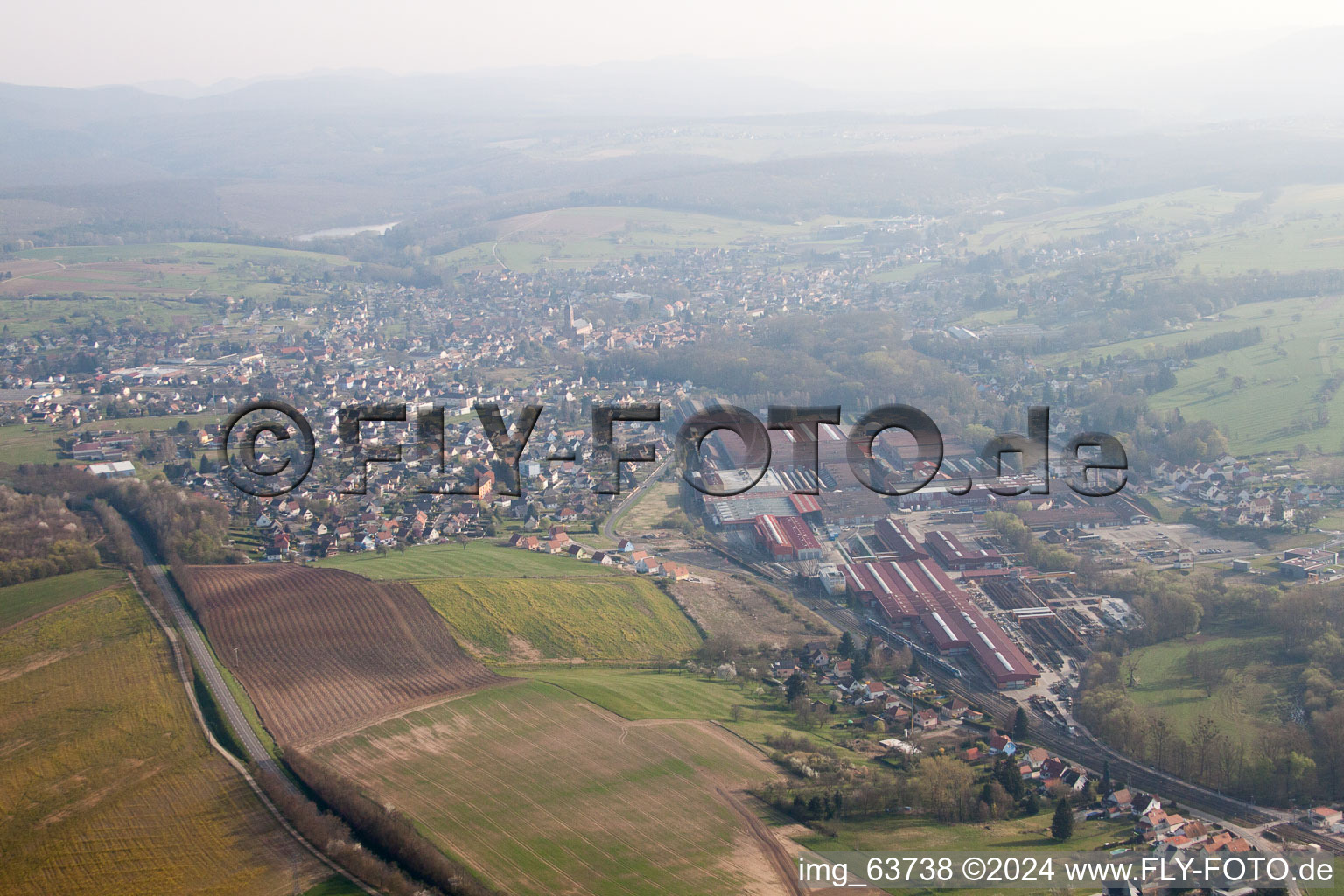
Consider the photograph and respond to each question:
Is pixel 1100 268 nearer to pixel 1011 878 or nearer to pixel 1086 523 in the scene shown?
pixel 1086 523

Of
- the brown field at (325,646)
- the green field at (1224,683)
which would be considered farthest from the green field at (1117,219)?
the brown field at (325,646)

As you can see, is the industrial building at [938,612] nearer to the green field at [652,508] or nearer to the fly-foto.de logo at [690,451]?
the fly-foto.de logo at [690,451]

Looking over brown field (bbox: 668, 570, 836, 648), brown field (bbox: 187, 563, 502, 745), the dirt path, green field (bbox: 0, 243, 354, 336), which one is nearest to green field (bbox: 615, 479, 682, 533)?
brown field (bbox: 668, 570, 836, 648)

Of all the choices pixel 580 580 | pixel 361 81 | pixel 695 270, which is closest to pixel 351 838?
pixel 580 580

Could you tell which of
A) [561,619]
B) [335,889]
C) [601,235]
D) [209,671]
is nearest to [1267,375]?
[561,619]

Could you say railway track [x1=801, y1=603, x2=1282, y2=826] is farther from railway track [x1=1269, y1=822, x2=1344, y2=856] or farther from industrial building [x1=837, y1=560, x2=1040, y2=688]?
industrial building [x1=837, y1=560, x2=1040, y2=688]
